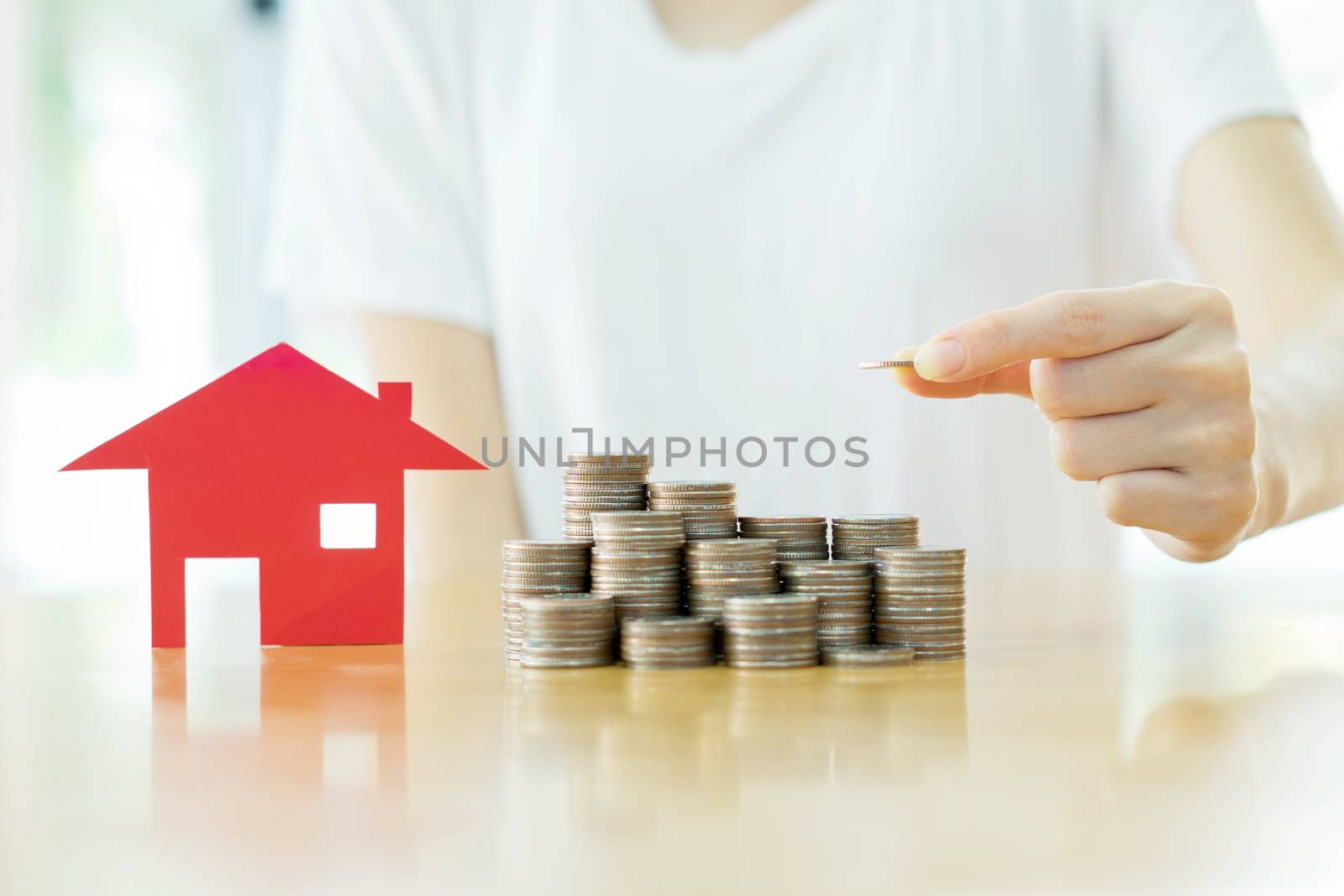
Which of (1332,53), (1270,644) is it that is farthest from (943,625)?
(1332,53)

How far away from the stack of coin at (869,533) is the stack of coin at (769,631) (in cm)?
20

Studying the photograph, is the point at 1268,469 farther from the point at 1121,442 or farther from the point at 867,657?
the point at 867,657

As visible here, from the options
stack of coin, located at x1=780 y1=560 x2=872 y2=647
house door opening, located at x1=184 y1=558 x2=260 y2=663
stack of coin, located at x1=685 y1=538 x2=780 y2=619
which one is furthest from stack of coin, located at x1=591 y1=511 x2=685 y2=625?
house door opening, located at x1=184 y1=558 x2=260 y2=663

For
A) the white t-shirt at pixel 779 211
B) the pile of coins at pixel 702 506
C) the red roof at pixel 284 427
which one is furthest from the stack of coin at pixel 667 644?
the white t-shirt at pixel 779 211

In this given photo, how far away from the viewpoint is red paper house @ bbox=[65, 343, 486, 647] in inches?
48.8

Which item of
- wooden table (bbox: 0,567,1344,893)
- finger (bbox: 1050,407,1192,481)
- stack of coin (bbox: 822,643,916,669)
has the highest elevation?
finger (bbox: 1050,407,1192,481)

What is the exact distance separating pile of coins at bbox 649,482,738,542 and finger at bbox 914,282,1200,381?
237 mm

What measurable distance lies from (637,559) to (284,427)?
0.40 metres

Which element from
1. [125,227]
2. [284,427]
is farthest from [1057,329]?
[125,227]

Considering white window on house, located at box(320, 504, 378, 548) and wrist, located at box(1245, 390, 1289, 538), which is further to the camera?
white window on house, located at box(320, 504, 378, 548)

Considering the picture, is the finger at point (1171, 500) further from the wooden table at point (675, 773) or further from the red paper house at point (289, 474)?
the red paper house at point (289, 474)

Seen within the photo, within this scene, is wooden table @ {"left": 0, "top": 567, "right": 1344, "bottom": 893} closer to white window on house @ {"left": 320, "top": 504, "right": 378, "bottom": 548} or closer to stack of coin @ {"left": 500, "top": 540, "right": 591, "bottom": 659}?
stack of coin @ {"left": 500, "top": 540, "right": 591, "bottom": 659}

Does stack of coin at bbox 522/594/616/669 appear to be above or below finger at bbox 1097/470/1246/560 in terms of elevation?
below

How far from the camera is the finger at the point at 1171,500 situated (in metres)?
1.25
